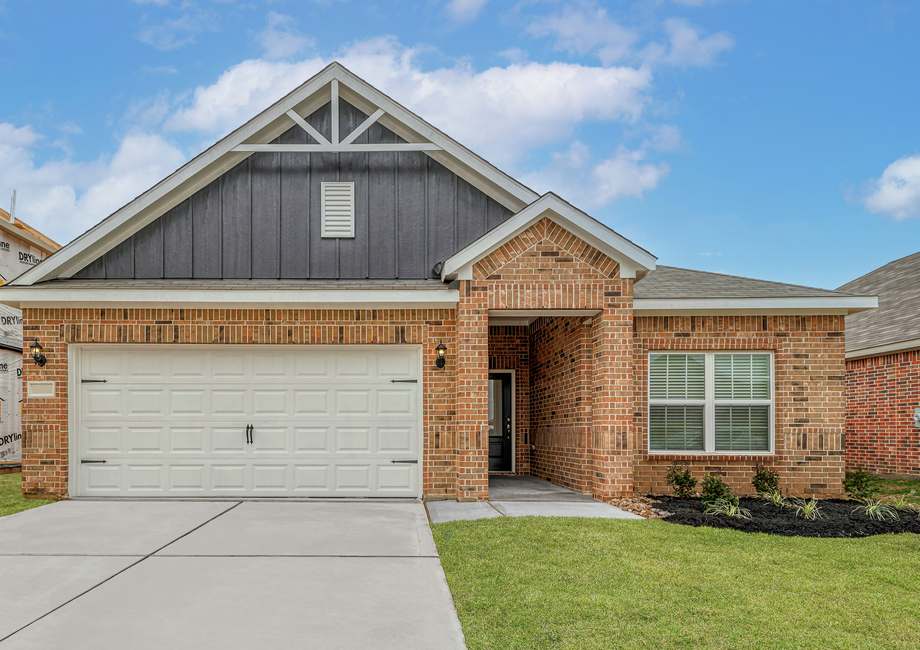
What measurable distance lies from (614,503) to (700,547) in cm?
271

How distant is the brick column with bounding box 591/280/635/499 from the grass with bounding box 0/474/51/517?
8.30 metres

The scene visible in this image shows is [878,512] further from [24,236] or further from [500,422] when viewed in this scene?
[24,236]

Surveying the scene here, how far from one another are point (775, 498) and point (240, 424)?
809cm

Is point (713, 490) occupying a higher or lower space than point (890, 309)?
lower

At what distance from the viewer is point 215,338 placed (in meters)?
10.4

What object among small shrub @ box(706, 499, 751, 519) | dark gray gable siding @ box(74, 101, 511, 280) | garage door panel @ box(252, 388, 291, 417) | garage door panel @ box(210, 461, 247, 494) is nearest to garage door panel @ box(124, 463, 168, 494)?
garage door panel @ box(210, 461, 247, 494)

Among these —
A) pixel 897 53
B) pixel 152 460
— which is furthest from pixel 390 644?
pixel 897 53

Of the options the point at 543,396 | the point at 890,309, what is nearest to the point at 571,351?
the point at 543,396

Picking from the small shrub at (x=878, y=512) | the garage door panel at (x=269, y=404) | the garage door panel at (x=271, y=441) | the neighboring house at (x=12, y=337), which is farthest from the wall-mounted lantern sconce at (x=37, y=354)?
the small shrub at (x=878, y=512)

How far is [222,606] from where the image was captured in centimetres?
505

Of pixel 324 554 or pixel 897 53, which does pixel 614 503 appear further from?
pixel 897 53

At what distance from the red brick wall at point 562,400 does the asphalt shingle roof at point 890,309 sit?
296 inches

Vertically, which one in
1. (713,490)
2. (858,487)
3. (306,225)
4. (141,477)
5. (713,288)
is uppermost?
(306,225)

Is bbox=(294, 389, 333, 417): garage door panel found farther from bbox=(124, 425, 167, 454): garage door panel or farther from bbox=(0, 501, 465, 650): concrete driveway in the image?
bbox=(124, 425, 167, 454): garage door panel
